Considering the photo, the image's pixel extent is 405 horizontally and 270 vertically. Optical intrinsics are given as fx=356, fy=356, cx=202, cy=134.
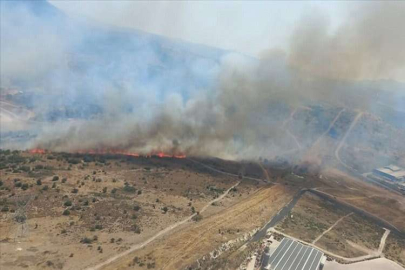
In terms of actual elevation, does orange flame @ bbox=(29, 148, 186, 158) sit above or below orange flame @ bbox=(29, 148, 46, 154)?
above

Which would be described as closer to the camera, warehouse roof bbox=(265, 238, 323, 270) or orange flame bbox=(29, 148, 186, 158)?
warehouse roof bbox=(265, 238, 323, 270)

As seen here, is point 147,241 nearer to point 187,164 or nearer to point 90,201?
point 90,201

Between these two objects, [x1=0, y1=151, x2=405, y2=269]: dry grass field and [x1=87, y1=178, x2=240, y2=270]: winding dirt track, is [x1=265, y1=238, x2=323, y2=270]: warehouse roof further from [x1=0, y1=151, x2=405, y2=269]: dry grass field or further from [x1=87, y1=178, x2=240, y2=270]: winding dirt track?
[x1=87, y1=178, x2=240, y2=270]: winding dirt track

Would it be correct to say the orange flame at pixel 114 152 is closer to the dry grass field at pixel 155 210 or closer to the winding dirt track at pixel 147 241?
the dry grass field at pixel 155 210

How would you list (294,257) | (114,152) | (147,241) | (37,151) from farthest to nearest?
1. (114,152)
2. (37,151)
3. (294,257)
4. (147,241)

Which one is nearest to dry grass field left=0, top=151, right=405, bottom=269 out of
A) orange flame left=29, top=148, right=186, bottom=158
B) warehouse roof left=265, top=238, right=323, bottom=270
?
orange flame left=29, top=148, right=186, bottom=158

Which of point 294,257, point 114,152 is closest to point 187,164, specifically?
point 114,152

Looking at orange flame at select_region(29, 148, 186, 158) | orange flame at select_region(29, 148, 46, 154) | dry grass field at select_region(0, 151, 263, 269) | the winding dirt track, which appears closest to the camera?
the winding dirt track

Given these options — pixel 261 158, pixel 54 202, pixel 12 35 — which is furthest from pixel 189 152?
pixel 12 35

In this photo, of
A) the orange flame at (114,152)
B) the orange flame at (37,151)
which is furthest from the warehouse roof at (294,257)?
the orange flame at (37,151)
